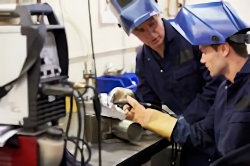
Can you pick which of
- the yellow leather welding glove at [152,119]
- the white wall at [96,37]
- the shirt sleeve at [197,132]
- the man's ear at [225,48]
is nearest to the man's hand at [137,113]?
the yellow leather welding glove at [152,119]

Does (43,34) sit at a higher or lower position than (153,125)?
higher

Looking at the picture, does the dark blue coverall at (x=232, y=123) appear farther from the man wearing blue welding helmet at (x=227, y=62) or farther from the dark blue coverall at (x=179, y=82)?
the dark blue coverall at (x=179, y=82)

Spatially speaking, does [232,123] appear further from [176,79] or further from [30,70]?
[30,70]

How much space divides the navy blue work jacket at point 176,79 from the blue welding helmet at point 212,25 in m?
0.44

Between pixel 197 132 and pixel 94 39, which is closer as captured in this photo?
pixel 197 132

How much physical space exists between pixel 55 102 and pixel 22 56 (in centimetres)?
17

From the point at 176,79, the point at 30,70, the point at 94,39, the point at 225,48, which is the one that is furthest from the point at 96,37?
the point at 30,70

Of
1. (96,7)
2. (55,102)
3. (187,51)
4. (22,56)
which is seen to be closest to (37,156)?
(55,102)

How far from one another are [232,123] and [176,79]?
0.63 meters

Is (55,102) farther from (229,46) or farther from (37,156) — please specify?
(229,46)

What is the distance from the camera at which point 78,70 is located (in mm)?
1745

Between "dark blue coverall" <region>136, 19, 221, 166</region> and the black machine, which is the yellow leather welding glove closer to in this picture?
"dark blue coverall" <region>136, 19, 221, 166</region>

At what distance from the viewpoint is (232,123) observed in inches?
50.4

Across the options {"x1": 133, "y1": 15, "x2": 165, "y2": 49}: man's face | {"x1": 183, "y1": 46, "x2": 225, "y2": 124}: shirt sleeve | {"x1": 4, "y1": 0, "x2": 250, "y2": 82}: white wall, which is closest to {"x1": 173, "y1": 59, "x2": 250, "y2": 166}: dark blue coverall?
{"x1": 183, "y1": 46, "x2": 225, "y2": 124}: shirt sleeve
